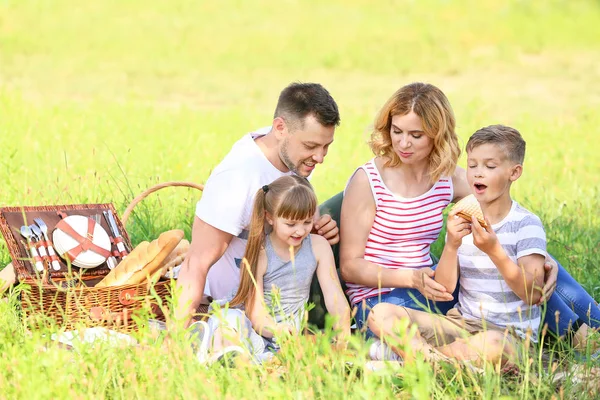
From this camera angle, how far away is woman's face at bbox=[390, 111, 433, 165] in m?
4.60

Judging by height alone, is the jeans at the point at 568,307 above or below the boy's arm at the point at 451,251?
below

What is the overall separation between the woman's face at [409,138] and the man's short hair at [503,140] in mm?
343

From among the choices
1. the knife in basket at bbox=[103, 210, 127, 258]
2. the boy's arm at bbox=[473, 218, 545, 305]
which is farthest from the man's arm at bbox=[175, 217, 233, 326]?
the boy's arm at bbox=[473, 218, 545, 305]

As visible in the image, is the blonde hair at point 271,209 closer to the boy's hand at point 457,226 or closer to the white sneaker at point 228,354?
the white sneaker at point 228,354

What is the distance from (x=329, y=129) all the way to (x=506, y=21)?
17.9 meters

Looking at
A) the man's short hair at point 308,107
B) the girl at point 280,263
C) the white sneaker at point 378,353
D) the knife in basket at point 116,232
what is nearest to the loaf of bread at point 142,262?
the knife in basket at point 116,232

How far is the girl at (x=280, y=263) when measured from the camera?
175 inches

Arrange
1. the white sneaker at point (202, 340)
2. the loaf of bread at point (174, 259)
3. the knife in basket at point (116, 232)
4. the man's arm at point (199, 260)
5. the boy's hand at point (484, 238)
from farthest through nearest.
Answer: the knife in basket at point (116, 232), the loaf of bread at point (174, 259), the man's arm at point (199, 260), the white sneaker at point (202, 340), the boy's hand at point (484, 238)

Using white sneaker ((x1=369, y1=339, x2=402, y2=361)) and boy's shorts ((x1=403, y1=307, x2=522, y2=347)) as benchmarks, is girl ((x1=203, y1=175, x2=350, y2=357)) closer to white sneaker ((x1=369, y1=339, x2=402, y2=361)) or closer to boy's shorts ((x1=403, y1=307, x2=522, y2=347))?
white sneaker ((x1=369, y1=339, x2=402, y2=361))

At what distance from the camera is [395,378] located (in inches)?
154

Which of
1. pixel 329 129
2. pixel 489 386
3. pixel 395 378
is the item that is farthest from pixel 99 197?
pixel 489 386

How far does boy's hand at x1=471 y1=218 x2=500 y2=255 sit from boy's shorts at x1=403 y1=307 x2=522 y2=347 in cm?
40

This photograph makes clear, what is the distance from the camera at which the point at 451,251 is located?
13.8 ft

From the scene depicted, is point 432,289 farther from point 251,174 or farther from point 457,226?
point 251,174
